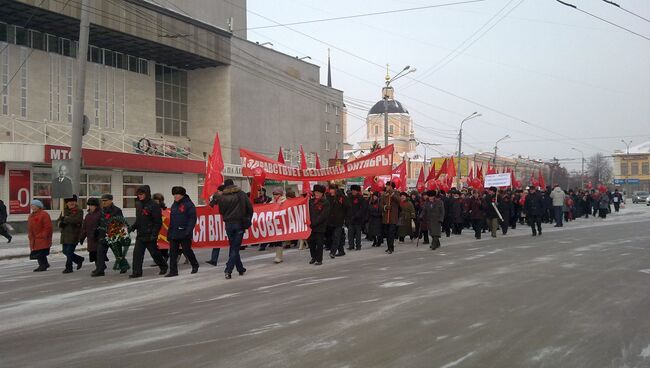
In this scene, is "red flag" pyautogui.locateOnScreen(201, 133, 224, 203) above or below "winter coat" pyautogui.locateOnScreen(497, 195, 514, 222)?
above

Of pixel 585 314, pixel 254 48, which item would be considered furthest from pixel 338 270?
pixel 254 48

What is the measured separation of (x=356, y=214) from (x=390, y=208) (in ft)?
3.05

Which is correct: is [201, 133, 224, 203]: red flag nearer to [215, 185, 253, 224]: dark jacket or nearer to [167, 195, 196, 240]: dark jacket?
[167, 195, 196, 240]: dark jacket

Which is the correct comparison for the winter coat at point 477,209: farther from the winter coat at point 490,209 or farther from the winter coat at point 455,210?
the winter coat at point 455,210

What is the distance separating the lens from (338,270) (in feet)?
35.6

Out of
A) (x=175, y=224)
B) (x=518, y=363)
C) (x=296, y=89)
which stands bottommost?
(x=518, y=363)

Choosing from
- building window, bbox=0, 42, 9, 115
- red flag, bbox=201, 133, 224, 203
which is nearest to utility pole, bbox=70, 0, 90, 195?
red flag, bbox=201, 133, 224, 203

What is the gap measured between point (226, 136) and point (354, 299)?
114 ft

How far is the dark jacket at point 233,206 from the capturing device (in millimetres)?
10086

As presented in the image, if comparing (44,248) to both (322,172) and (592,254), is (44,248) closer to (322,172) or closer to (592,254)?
(322,172)

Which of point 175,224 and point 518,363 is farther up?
point 175,224

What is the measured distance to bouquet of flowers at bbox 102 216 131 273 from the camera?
10727 millimetres

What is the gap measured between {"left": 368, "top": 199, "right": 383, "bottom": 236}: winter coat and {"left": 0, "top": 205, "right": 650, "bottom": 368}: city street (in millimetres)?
3815

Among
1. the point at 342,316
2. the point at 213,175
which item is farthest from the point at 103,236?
the point at 342,316
